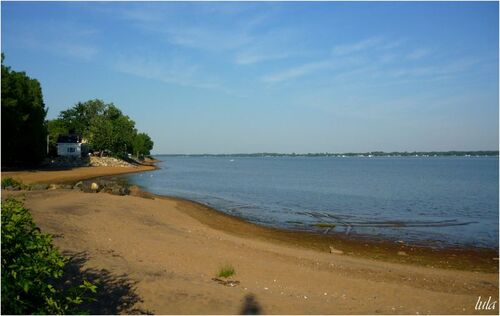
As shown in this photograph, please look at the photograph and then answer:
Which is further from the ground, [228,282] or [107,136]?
[107,136]

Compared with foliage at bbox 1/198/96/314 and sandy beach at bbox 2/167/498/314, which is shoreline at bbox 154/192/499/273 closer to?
sandy beach at bbox 2/167/498/314

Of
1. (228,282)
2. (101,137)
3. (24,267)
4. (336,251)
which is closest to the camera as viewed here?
(24,267)

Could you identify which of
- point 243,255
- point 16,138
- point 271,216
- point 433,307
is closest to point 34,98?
point 16,138

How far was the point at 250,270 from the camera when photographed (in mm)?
11625

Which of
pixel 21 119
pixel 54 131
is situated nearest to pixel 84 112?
pixel 54 131

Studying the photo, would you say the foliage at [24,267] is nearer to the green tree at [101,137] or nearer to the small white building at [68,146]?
the small white building at [68,146]

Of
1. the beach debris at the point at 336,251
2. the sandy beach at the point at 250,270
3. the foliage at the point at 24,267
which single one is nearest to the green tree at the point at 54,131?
the sandy beach at the point at 250,270

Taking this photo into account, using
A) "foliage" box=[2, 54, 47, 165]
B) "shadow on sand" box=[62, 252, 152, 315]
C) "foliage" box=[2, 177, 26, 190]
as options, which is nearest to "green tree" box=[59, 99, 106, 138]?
"foliage" box=[2, 54, 47, 165]

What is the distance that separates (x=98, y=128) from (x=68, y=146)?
32.9 feet

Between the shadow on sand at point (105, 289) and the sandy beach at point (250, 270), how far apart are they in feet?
0.08

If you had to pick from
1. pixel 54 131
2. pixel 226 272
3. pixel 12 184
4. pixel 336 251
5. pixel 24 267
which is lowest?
pixel 336 251

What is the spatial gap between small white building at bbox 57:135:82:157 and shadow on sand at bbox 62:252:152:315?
73428 millimetres

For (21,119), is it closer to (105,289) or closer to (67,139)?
(67,139)

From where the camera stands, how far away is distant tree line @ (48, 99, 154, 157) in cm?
8512
